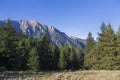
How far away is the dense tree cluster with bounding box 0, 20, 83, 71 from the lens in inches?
2491

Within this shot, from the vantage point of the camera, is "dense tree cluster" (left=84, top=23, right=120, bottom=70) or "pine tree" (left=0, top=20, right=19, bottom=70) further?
"dense tree cluster" (left=84, top=23, right=120, bottom=70)

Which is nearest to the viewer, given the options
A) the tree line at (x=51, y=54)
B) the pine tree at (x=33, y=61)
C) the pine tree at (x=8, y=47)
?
the pine tree at (x=8, y=47)

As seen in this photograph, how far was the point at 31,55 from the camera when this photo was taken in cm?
7538

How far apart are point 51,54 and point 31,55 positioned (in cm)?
1243

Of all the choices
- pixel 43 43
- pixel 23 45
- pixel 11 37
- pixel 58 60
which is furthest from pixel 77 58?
pixel 11 37

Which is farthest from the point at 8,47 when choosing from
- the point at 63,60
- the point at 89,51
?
the point at 89,51

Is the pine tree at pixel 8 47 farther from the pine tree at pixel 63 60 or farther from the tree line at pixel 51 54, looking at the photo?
the pine tree at pixel 63 60

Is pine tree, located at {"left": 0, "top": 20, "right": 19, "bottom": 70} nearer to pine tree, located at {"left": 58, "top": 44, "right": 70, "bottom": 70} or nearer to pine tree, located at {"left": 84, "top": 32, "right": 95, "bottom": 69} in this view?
pine tree, located at {"left": 58, "top": 44, "right": 70, "bottom": 70}

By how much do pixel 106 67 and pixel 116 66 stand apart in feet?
8.91

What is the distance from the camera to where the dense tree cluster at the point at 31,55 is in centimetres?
6328

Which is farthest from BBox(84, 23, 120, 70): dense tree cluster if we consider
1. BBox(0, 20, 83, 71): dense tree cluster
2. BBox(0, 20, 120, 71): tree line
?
BBox(0, 20, 83, 71): dense tree cluster

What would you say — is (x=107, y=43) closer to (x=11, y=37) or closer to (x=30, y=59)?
(x=30, y=59)

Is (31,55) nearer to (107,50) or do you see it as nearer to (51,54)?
(51,54)

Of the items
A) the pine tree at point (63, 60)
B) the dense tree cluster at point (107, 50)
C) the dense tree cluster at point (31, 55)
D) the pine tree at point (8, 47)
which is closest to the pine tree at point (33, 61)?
the dense tree cluster at point (31, 55)
